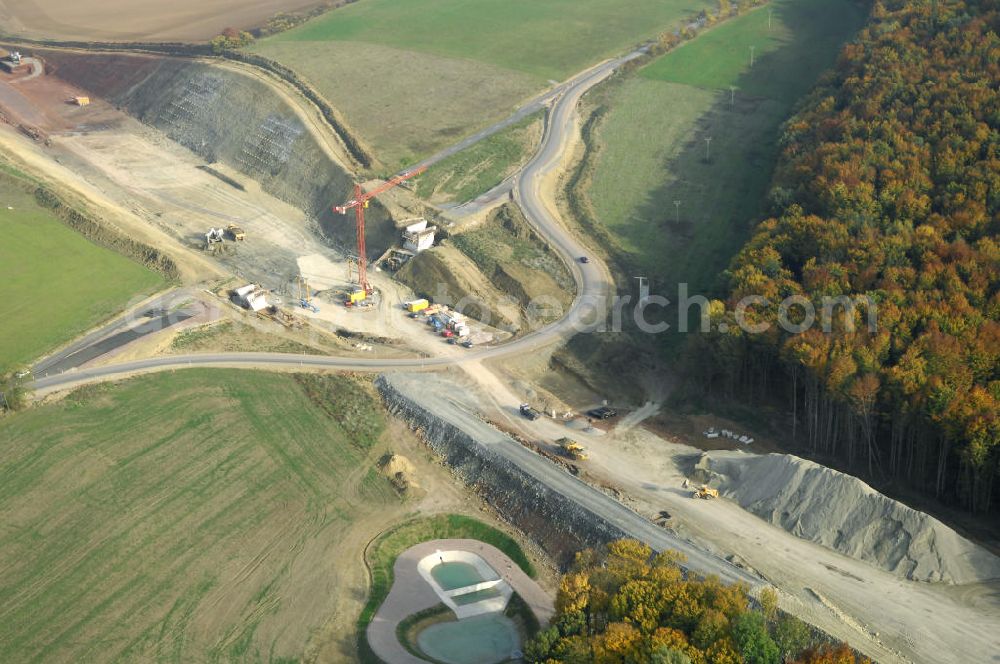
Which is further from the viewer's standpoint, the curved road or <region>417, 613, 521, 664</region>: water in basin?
the curved road

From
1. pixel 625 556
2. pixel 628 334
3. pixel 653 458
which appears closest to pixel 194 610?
pixel 625 556

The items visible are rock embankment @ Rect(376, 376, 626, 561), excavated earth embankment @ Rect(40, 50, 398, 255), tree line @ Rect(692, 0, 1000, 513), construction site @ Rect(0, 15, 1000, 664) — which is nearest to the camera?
construction site @ Rect(0, 15, 1000, 664)

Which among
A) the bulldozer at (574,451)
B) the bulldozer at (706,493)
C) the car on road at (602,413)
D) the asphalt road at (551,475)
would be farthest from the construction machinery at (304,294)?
the bulldozer at (706,493)

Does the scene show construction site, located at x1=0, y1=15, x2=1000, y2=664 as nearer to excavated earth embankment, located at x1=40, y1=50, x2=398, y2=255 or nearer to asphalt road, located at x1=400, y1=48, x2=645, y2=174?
excavated earth embankment, located at x1=40, y1=50, x2=398, y2=255

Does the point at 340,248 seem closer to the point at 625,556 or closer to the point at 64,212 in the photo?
the point at 64,212

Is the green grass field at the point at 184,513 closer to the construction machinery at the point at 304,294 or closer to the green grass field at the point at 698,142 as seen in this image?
the construction machinery at the point at 304,294

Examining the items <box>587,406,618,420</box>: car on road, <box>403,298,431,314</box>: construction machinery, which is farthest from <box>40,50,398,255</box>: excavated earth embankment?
<box>587,406,618,420</box>: car on road
